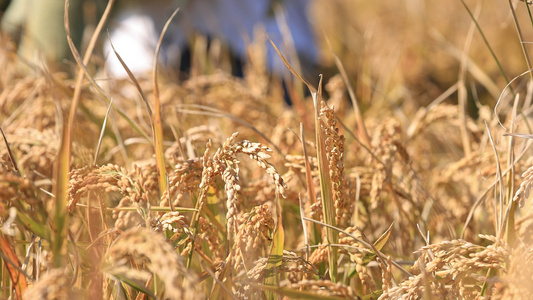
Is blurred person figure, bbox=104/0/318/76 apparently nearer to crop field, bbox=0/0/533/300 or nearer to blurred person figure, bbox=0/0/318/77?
blurred person figure, bbox=0/0/318/77

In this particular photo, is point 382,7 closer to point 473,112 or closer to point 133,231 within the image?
point 473,112

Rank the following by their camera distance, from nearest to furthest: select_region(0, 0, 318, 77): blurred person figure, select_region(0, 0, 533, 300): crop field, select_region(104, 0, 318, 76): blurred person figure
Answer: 1. select_region(0, 0, 533, 300): crop field
2. select_region(0, 0, 318, 77): blurred person figure
3. select_region(104, 0, 318, 76): blurred person figure

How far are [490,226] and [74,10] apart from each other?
2046 mm

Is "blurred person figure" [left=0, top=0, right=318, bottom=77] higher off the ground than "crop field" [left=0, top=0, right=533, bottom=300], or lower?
higher

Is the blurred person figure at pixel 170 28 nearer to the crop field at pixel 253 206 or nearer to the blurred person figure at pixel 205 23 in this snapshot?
the blurred person figure at pixel 205 23

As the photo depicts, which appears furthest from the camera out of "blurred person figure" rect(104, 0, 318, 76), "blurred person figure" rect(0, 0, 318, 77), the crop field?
"blurred person figure" rect(104, 0, 318, 76)

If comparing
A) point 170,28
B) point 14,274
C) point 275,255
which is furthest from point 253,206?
point 170,28

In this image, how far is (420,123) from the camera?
100cm

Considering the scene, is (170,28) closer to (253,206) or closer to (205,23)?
(205,23)

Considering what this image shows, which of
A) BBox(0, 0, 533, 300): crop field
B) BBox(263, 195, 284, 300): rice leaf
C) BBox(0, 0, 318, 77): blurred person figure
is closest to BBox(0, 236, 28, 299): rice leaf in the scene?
BBox(0, 0, 533, 300): crop field

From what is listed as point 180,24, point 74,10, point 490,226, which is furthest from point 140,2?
point 490,226

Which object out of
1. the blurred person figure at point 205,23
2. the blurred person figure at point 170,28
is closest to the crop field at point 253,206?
the blurred person figure at point 170,28

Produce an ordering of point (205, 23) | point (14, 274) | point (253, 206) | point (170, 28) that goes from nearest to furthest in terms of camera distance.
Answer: point (14, 274), point (253, 206), point (170, 28), point (205, 23)

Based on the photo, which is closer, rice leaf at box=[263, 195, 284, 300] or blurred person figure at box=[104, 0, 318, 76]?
rice leaf at box=[263, 195, 284, 300]
